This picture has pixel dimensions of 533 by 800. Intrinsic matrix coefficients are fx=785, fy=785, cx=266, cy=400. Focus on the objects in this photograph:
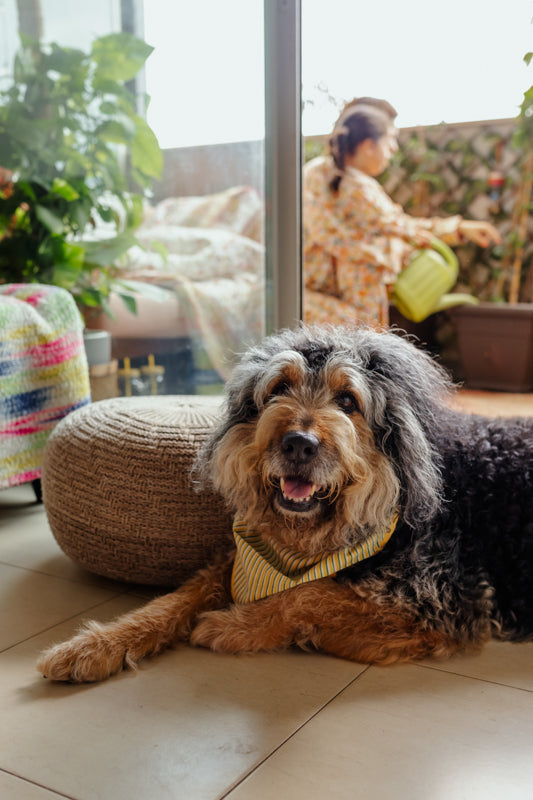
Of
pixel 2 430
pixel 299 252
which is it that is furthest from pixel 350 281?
pixel 2 430

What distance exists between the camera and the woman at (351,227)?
179 inches

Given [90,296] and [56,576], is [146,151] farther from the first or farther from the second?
[56,576]

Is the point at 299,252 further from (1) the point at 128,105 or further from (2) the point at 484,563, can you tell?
(2) the point at 484,563

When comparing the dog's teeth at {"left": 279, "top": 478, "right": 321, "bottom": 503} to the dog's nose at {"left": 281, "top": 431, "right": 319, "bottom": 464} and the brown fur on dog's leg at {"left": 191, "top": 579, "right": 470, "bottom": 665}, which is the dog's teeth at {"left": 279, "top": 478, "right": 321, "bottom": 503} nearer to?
the dog's nose at {"left": 281, "top": 431, "right": 319, "bottom": 464}

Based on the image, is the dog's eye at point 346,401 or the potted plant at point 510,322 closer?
the dog's eye at point 346,401

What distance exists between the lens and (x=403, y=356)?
197 cm

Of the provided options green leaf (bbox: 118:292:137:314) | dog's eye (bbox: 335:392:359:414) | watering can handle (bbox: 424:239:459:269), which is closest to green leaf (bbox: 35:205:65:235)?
green leaf (bbox: 118:292:137:314)

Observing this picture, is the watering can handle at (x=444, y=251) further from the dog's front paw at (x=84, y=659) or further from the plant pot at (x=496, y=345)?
the dog's front paw at (x=84, y=659)

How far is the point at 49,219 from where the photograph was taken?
3.52 m

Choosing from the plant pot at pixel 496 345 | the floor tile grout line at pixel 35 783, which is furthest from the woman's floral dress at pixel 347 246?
the floor tile grout line at pixel 35 783

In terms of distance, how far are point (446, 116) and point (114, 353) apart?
2.98 m

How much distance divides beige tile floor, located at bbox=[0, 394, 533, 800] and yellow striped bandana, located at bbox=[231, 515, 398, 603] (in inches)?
7.0

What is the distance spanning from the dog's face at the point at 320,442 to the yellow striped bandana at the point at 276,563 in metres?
0.03

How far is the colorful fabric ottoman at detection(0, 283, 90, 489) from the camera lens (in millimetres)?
2926
